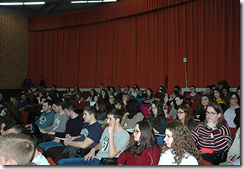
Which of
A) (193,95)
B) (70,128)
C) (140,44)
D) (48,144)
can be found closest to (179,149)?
(70,128)

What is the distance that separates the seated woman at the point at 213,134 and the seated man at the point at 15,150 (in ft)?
6.11

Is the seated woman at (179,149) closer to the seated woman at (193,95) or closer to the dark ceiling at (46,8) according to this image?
the seated woman at (193,95)

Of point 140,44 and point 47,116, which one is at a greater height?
point 140,44

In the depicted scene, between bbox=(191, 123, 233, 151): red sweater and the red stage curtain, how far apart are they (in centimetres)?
605

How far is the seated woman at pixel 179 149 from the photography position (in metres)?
1.63

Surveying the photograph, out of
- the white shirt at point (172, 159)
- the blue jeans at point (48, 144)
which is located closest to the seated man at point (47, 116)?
the blue jeans at point (48, 144)

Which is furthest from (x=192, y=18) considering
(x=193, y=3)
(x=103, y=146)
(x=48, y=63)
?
(x=48, y=63)

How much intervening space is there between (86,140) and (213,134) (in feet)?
5.48

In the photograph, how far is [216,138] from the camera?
245 centimetres

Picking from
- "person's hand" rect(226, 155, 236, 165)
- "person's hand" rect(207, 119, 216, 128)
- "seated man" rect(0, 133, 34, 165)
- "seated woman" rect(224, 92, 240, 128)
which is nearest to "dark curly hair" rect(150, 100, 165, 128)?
"person's hand" rect(207, 119, 216, 128)

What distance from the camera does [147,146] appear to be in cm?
195

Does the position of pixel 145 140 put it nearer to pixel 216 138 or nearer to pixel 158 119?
pixel 216 138

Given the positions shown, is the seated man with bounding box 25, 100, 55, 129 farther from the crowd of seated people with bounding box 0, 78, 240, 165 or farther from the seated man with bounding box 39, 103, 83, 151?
the seated man with bounding box 39, 103, 83, 151

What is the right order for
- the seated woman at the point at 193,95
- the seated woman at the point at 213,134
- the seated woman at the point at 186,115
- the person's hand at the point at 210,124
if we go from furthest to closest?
1. the seated woman at the point at 193,95
2. the seated woman at the point at 186,115
3. the person's hand at the point at 210,124
4. the seated woman at the point at 213,134
